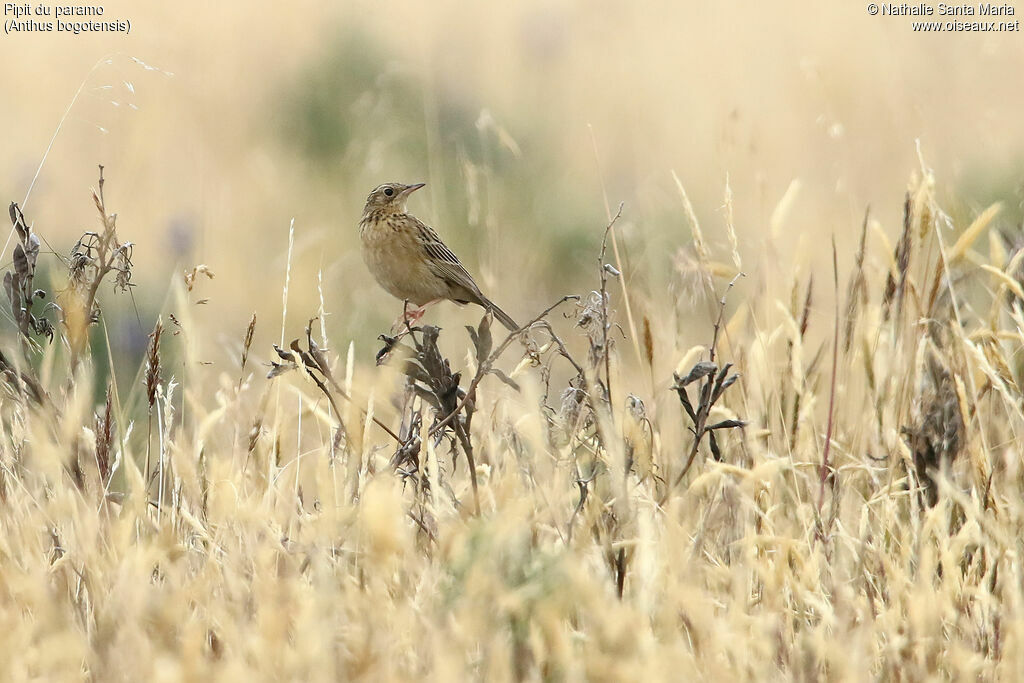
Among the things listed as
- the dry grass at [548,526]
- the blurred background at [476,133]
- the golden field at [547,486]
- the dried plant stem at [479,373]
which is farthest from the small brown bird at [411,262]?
the dried plant stem at [479,373]

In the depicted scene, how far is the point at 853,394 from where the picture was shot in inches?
144

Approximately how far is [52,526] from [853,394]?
2071 mm

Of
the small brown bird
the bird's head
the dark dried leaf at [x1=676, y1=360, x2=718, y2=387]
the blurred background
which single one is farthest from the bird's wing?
the dark dried leaf at [x1=676, y1=360, x2=718, y2=387]

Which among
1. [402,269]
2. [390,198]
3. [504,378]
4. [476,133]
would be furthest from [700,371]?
[476,133]

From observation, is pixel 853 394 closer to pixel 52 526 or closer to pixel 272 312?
pixel 52 526

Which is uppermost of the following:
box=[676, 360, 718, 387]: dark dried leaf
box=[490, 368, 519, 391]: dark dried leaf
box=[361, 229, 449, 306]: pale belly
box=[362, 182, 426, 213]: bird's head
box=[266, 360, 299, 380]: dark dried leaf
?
box=[362, 182, 426, 213]: bird's head

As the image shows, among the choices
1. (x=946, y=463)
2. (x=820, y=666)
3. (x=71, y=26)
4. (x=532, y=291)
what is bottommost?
(x=820, y=666)

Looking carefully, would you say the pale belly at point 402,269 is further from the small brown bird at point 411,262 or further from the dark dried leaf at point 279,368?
the dark dried leaf at point 279,368

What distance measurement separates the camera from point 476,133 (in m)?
9.78

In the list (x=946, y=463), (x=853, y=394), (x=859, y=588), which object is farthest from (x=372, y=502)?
(x=853, y=394)

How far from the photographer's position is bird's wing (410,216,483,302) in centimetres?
508

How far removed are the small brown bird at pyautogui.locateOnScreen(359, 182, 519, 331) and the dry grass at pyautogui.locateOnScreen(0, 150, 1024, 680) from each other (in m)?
1.52

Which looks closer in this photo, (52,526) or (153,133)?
(52,526)

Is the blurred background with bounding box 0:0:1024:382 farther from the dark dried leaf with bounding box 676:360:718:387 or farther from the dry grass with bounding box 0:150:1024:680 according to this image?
the dark dried leaf with bounding box 676:360:718:387
